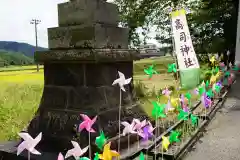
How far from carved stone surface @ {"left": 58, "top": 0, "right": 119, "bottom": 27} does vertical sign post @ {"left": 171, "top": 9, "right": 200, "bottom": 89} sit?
168 inches

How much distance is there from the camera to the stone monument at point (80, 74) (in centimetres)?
335

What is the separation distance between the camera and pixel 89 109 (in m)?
3.33

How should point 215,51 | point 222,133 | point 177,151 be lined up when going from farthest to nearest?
point 215,51 → point 222,133 → point 177,151

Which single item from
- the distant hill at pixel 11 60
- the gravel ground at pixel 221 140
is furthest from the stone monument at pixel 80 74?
the distant hill at pixel 11 60

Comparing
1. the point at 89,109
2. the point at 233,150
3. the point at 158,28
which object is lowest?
the point at 233,150

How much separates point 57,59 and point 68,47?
239 millimetres

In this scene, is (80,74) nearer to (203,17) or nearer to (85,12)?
(85,12)

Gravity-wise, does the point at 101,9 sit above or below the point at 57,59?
above

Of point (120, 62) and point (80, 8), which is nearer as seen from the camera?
point (80, 8)

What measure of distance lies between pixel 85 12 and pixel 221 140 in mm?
2906

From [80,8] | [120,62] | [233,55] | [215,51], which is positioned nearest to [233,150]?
[120,62]

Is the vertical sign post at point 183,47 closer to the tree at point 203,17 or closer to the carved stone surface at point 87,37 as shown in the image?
the carved stone surface at point 87,37

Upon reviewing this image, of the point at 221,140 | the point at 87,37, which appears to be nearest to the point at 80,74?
the point at 87,37

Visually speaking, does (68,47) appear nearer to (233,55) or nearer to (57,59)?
(57,59)
